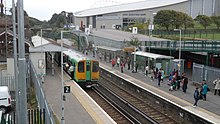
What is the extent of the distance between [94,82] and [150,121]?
388 inches

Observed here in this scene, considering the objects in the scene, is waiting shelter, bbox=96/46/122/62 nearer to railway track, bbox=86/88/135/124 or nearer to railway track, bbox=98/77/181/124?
railway track, bbox=98/77/181/124

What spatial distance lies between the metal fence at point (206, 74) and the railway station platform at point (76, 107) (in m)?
9.61

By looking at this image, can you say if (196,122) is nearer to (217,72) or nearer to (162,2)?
(217,72)

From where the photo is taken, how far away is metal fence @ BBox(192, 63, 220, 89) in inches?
864

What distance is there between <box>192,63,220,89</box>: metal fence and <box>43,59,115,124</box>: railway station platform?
9.61 m

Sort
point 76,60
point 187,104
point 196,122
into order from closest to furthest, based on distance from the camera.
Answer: point 196,122, point 187,104, point 76,60

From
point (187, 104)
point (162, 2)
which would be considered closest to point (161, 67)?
point (187, 104)

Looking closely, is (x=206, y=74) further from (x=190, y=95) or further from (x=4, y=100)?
(x=4, y=100)

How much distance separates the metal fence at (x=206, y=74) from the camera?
2195 centimetres

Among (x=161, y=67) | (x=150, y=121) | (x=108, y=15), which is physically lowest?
(x=150, y=121)

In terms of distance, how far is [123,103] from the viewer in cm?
2141

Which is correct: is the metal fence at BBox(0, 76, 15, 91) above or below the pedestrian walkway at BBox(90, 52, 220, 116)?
above

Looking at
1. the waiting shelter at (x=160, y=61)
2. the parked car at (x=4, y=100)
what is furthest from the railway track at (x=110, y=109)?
the waiting shelter at (x=160, y=61)

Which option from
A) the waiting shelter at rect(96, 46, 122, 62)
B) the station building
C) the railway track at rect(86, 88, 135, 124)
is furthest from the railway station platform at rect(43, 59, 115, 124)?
the station building
